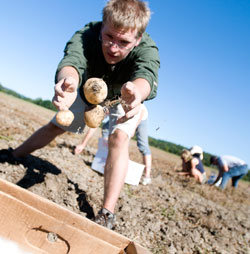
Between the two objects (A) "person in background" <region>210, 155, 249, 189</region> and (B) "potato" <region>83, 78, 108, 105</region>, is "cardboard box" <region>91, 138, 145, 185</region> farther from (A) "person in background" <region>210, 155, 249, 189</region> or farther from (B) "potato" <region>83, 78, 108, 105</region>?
(A) "person in background" <region>210, 155, 249, 189</region>

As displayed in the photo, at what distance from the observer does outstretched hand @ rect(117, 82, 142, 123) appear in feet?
4.59

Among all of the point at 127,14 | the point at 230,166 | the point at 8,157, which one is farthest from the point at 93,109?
the point at 230,166

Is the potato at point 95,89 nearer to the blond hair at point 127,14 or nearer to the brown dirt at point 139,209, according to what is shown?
the blond hair at point 127,14

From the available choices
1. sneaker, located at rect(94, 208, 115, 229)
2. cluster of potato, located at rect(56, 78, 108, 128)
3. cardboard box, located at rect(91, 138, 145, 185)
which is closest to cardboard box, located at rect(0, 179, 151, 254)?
sneaker, located at rect(94, 208, 115, 229)

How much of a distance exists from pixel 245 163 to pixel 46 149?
5397 mm

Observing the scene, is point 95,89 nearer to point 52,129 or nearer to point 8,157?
point 52,129

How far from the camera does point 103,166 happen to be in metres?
3.47

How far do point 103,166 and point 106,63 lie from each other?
70.7 inches

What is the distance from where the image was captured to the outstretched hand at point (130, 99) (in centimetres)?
140

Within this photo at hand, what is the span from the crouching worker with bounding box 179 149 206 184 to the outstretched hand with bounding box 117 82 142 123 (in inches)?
198

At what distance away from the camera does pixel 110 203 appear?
1.83 metres

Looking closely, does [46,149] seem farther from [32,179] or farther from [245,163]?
[245,163]

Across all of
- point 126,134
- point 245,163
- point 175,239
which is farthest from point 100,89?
point 245,163

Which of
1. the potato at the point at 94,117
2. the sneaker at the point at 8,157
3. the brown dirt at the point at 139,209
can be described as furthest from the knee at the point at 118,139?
the sneaker at the point at 8,157
